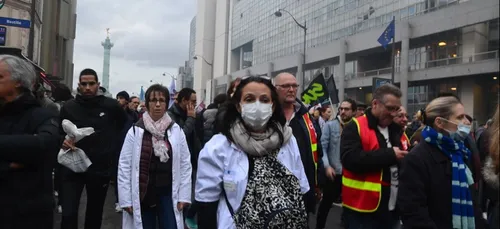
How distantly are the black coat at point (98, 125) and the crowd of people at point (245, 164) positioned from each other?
0.04 feet

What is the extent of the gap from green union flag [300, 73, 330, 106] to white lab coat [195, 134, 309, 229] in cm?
725

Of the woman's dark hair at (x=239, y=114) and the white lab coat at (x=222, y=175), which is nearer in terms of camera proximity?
the white lab coat at (x=222, y=175)

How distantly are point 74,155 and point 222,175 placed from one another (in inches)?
111

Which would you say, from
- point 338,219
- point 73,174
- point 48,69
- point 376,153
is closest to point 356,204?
point 376,153

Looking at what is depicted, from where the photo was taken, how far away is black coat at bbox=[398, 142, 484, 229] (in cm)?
337

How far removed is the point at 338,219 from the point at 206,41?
111 meters

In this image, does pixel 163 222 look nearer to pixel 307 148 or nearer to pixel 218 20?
A: pixel 307 148

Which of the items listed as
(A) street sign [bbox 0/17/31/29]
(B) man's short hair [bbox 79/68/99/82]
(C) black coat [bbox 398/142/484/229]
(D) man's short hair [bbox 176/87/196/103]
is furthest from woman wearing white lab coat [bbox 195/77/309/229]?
(A) street sign [bbox 0/17/31/29]

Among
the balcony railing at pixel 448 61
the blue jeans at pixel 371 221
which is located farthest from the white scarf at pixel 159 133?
the balcony railing at pixel 448 61

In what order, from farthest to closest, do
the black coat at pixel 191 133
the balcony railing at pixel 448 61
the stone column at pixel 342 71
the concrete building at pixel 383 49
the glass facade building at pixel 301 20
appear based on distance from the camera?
the stone column at pixel 342 71 < the glass facade building at pixel 301 20 < the concrete building at pixel 383 49 < the balcony railing at pixel 448 61 < the black coat at pixel 191 133

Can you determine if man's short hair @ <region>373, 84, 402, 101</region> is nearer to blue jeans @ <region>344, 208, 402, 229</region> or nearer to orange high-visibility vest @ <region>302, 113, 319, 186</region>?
orange high-visibility vest @ <region>302, 113, 319, 186</region>

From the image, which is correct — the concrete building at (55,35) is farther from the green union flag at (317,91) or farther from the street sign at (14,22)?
the green union flag at (317,91)

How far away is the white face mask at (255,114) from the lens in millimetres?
2988

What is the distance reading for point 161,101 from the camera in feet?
16.4
